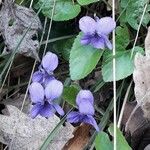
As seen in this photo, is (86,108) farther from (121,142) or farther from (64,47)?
(64,47)

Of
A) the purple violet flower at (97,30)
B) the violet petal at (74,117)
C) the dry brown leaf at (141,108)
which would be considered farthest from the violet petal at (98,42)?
the violet petal at (74,117)

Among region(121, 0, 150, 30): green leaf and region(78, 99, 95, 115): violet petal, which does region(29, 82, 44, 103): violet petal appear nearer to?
region(78, 99, 95, 115): violet petal

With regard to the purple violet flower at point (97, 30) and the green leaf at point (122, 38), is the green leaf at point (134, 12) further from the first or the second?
the purple violet flower at point (97, 30)

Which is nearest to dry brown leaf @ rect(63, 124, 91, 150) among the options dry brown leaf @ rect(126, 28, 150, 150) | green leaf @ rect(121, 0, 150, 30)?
dry brown leaf @ rect(126, 28, 150, 150)

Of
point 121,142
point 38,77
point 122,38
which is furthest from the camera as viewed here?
point 122,38

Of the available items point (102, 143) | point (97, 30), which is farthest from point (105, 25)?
point (102, 143)

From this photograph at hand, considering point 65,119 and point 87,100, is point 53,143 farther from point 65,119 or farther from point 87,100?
point 87,100
